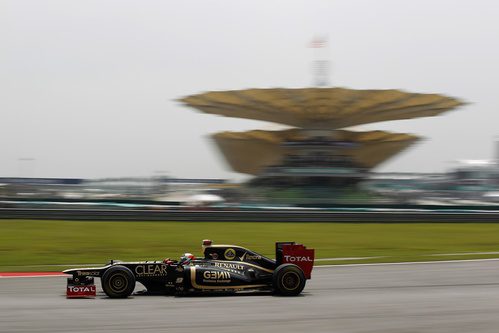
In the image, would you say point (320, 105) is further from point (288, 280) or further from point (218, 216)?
point (288, 280)

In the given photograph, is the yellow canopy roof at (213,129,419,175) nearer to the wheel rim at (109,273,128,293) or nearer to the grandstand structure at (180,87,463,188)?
the grandstand structure at (180,87,463,188)

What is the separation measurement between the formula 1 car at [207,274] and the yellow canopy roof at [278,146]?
56.1m

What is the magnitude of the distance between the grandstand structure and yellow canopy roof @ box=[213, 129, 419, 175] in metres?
0.16

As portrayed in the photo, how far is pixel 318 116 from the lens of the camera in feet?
213

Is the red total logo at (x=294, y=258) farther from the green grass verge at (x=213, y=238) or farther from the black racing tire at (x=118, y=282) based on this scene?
the green grass verge at (x=213, y=238)

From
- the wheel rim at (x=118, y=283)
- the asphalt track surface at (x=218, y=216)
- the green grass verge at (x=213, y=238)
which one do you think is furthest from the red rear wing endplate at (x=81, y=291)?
the asphalt track surface at (x=218, y=216)

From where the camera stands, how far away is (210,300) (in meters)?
10.8

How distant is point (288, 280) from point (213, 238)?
14.4 m

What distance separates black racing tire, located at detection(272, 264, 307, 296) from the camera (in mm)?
11250

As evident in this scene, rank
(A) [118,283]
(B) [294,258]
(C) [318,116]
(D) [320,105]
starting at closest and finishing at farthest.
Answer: (A) [118,283] → (B) [294,258] → (D) [320,105] → (C) [318,116]

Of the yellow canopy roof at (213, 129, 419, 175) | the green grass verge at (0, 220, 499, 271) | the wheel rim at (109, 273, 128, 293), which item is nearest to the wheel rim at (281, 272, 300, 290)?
the wheel rim at (109, 273, 128, 293)

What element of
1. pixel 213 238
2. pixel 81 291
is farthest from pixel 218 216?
pixel 81 291

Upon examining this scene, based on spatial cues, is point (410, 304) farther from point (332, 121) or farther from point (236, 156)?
point (236, 156)

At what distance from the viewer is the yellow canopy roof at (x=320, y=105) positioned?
6047 centimetres
